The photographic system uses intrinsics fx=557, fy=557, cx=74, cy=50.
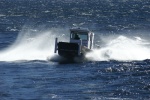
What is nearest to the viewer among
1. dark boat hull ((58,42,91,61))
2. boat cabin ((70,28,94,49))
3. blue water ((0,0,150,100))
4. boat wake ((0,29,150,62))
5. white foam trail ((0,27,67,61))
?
blue water ((0,0,150,100))

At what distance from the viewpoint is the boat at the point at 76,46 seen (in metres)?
49.2

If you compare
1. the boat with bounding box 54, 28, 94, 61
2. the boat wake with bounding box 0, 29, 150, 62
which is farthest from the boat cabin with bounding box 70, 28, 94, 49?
the boat wake with bounding box 0, 29, 150, 62

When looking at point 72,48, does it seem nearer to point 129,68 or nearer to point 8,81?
point 129,68

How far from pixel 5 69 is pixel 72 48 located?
629cm

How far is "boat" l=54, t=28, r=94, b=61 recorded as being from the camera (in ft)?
162

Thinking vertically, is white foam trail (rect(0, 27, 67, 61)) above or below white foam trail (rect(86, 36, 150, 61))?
below

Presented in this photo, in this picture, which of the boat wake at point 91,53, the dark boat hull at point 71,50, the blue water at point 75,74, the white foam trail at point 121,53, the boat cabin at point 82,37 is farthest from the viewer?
the boat wake at point 91,53

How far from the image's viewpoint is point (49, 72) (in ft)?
150

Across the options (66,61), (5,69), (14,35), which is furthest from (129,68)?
(14,35)

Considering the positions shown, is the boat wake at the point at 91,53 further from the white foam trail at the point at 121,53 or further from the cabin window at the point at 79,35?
the cabin window at the point at 79,35

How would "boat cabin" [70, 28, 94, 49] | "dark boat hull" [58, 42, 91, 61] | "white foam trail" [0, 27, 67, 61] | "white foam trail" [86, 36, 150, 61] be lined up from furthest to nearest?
"white foam trail" [0, 27, 67, 61], "white foam trail" [86, 36, 150, 61], "boat cabin" [70, 28, 94, 49], "dark boat hull" [58, 42, 91, 61]

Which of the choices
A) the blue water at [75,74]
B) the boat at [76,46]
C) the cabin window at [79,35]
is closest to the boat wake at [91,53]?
the blue water at [75,74]

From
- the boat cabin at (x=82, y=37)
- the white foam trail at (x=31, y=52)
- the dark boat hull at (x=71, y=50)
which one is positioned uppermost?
the boat cabin at (x=82, y=37)

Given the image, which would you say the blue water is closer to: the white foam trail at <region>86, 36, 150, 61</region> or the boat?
the white foam trail at <region>86, 36, 150, 61</region>
